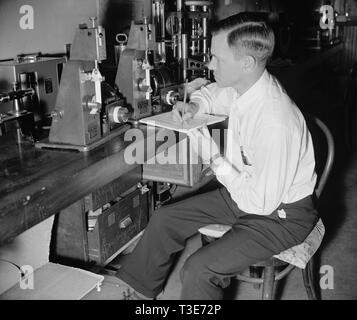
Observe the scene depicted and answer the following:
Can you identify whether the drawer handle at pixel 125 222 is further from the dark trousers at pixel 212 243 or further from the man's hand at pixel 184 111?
A: the man's hand at pixel 184 111

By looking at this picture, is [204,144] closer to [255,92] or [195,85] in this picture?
[255,92]

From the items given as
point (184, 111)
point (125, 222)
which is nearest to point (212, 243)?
point (184, 111)

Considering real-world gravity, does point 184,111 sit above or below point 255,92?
below

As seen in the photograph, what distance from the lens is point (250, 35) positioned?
6.01ft

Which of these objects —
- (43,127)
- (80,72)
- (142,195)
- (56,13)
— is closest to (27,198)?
(80,72)

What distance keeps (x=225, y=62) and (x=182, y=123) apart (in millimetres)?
348

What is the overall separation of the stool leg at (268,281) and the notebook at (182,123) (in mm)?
685

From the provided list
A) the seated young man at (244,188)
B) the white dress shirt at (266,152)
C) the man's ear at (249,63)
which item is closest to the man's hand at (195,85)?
the seated young man at (244,188)

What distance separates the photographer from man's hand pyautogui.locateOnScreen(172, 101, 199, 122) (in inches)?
83.6

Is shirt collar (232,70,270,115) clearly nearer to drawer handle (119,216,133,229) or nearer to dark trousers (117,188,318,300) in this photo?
dark trousers (117,188,318,300)

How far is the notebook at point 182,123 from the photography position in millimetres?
1962

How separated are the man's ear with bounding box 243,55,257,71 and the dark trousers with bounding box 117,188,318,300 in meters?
0.60

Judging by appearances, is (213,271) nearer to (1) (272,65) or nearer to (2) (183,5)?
(2) (183,5)
